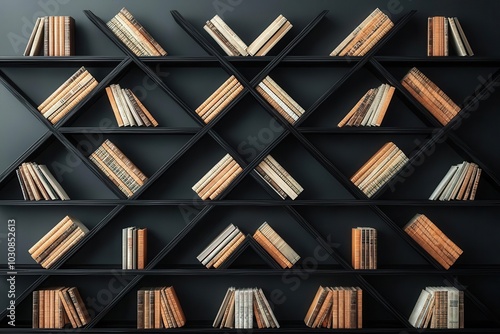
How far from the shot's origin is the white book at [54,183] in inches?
112

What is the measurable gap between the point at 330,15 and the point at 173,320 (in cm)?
207

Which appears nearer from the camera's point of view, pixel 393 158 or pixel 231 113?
pixel 393 158

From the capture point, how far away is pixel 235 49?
287cm

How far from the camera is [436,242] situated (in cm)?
284

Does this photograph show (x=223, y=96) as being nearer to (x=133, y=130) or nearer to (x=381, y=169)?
(x=133, y=130)

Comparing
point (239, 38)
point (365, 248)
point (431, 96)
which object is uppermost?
point (239, 38)

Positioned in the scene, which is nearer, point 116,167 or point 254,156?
point 116,167

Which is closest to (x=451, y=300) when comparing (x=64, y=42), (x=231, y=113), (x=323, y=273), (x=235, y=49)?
(x=323, y=273)

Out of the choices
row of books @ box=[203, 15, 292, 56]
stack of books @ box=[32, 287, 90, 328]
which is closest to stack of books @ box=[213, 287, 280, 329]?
stack of books @ box=[32, 287, 90, 328]

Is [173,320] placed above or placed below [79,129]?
below

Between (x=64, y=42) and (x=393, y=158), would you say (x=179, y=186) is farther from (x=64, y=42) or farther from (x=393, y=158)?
(x=393, y=158)

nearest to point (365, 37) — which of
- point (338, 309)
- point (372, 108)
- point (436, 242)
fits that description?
point (372, 108)

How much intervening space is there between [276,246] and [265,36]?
1.22m

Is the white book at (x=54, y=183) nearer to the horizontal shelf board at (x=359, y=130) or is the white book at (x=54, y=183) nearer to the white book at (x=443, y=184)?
the horizontal shelf board at (x=359, y=130)
